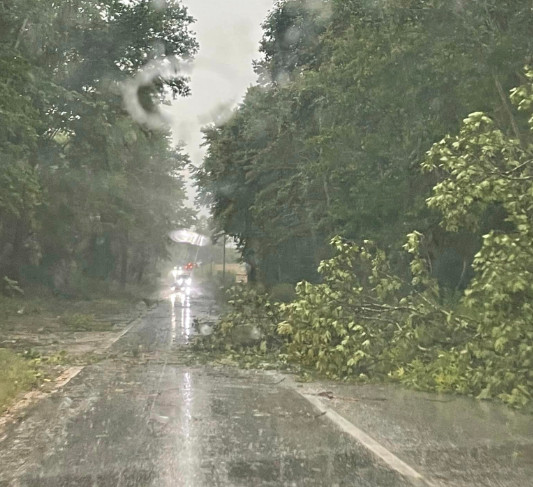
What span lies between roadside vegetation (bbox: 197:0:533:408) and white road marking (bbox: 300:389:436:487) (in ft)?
7.94

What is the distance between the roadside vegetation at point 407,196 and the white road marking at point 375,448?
242 centimetres

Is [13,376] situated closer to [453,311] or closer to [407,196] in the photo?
[453,311]

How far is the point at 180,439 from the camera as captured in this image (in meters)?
7.66

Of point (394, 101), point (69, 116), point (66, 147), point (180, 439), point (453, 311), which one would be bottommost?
point (180, 439)

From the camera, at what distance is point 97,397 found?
1033cm

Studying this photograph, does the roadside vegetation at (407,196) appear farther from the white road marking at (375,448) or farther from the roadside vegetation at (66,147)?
the roadside vegetation at (66,147)

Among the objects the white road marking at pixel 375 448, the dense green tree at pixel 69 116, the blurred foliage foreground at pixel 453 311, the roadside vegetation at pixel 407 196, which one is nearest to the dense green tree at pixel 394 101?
the roadside vegetation at pixel 407 196

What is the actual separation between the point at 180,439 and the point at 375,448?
2053 mm

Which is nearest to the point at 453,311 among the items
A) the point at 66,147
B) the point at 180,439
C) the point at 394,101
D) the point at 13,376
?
the point at 180,439

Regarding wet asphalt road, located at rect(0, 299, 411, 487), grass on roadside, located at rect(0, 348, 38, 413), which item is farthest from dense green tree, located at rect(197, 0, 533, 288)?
grass on roadside, located at rect(0, 348, 38, 413)

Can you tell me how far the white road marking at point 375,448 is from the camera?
20.4 feet

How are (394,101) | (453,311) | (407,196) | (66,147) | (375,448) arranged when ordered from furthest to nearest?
1. (66,147)
2. (407,196)
3. (394,101)
4. (453,311)
5. (375,448)

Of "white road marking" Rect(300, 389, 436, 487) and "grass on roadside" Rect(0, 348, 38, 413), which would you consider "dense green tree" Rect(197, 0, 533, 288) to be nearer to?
"white road marking" Rect(300, 389, 436, 487)

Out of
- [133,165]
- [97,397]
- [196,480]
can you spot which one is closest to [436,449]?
[196,480]
